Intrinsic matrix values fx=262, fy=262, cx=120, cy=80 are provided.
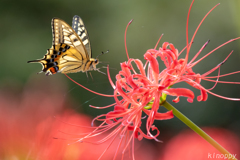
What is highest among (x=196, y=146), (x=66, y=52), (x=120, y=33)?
(x=120, y=33)

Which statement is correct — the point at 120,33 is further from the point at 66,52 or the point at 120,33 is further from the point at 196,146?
the point at 196,146

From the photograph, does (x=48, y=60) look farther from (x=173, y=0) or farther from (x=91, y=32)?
(x=173, y=0)

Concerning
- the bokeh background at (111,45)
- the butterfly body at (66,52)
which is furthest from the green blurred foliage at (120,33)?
the butterfly body at (66,52)

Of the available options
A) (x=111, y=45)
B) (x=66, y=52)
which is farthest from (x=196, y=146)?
(x=111, y=45)

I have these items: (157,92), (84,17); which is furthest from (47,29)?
(157,92)

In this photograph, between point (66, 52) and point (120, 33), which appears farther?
point (120, 33)

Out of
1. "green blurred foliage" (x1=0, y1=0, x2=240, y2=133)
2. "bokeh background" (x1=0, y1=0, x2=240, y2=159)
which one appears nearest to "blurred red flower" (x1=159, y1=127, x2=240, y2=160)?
"bokeh background" (x1=0, y1=0, x2=240, y2=159)

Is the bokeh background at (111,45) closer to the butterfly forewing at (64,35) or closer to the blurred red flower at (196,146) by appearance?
the blurred red flower at (196,146)

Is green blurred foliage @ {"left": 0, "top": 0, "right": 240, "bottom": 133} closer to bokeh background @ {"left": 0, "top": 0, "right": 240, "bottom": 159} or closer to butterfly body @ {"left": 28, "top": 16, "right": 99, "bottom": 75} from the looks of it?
bokeh background @ {"left": 0, "top": 0, "right": 240, "bottom": 159}
